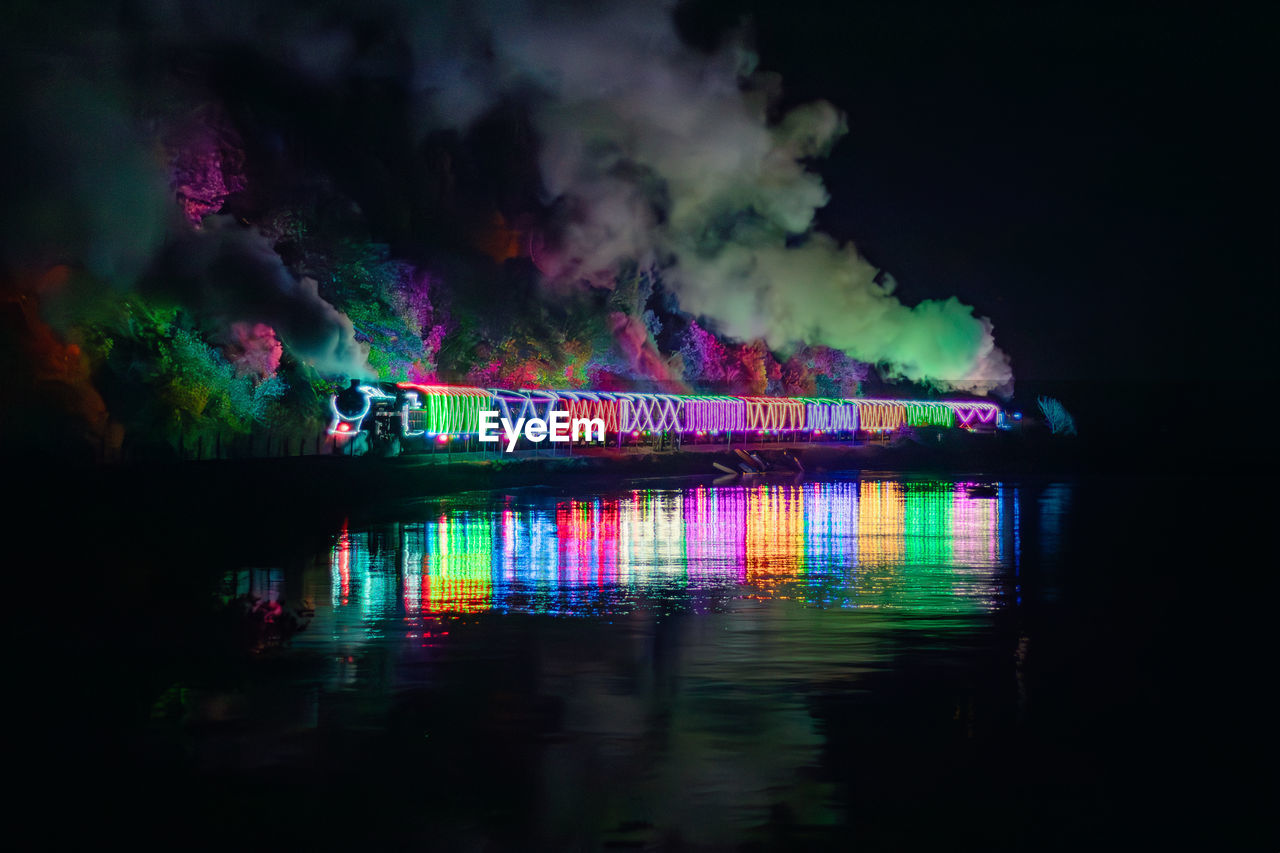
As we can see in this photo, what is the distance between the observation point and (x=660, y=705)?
862 centimetres

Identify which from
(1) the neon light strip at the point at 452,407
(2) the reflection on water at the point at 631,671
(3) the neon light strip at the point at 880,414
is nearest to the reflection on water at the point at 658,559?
(2) the reflection on water at the point at 631,671

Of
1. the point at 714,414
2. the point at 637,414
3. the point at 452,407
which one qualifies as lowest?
the point at 452,407

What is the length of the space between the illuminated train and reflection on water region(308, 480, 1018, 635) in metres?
16.9

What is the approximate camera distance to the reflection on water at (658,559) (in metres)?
13.9

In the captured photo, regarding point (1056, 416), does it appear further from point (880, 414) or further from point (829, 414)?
point (829, 414)

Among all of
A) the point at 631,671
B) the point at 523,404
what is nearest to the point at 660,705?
the point at 631,671

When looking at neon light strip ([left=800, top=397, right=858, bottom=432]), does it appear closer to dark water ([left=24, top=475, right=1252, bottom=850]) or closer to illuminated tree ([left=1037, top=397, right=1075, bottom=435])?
illuminated tree ([left=1037, top=397, right=1075, bottom=435])

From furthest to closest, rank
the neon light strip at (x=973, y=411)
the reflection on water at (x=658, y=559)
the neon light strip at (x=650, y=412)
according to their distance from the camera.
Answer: the neon light strip at (x=973, y=411) < the neon light strip at (x=650, y=412) < the reflection on water at (x=658, y=559)

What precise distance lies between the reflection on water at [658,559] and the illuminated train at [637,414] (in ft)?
55.6

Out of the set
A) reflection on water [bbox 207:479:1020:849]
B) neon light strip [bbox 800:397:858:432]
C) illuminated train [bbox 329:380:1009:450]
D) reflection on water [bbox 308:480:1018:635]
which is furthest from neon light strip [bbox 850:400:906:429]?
reflection on water [bbox 207:479:1020:849]

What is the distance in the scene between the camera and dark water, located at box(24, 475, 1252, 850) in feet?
20.5

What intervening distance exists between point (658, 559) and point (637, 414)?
150ft

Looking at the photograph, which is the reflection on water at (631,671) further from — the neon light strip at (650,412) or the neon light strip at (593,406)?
the neon light strip at (650,412)

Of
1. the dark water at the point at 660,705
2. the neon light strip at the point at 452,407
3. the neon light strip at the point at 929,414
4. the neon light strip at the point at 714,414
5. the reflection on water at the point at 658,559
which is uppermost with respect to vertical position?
the neon light strip at the point at 929,414
